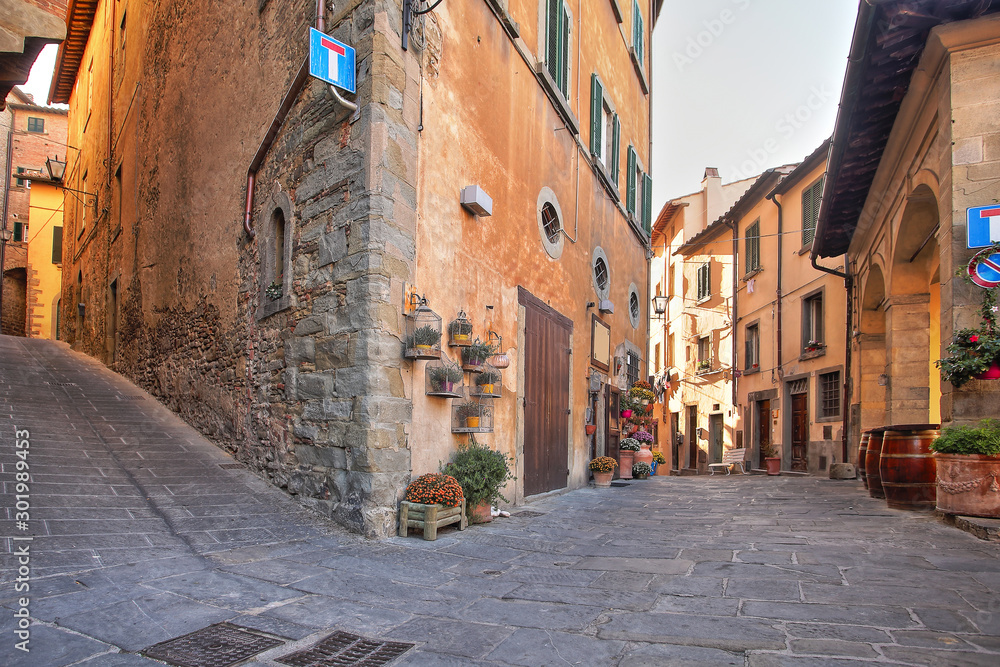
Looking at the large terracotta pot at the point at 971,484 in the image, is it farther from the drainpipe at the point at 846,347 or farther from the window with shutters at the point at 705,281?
the window with shutters at the point at 705,281

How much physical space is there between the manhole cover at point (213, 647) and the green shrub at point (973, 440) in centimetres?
528

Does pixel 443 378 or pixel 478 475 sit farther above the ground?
pixel 443 378

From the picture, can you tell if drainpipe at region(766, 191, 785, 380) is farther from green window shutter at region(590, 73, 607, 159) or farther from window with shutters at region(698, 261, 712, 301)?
green window shutter at region(590, 73, 607, 159)

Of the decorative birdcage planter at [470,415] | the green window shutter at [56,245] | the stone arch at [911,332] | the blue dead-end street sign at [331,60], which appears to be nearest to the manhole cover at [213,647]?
the decorative birdcage planter at [470,415]

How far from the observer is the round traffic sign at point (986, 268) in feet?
17.9

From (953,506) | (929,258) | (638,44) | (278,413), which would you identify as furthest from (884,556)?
(638,44)

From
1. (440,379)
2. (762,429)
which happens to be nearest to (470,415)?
(440,379)

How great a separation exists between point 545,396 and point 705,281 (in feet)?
47.8

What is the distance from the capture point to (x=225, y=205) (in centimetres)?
796

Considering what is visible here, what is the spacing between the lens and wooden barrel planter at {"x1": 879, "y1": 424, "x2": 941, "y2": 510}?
652cm

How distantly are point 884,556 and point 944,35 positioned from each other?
447cm

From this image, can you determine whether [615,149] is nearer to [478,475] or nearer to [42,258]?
[478,475]

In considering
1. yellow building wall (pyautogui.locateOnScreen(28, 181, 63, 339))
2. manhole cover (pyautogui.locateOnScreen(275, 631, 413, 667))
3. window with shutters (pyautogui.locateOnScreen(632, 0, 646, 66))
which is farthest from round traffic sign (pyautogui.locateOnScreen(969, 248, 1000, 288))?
yellow building wall (pyautogui.locateOnScreen(28, 181, 63, 339))

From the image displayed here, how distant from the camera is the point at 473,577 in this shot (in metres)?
4.14
